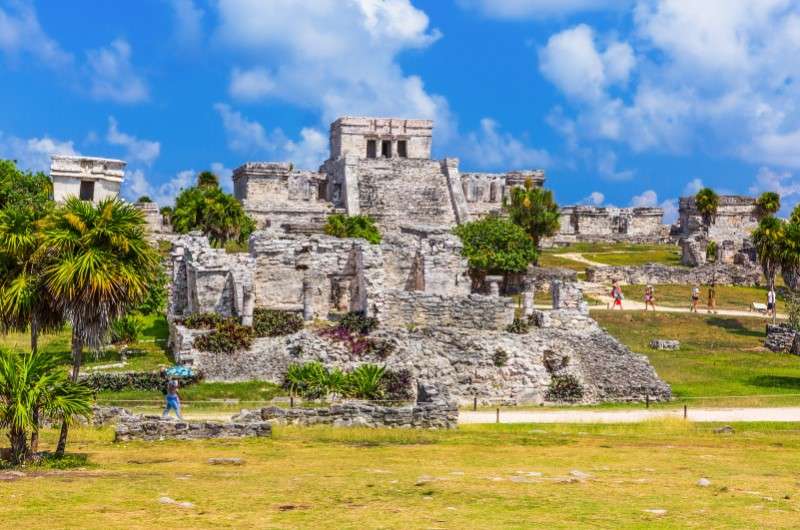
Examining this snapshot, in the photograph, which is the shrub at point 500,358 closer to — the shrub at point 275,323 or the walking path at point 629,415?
the walking path at point 629,415

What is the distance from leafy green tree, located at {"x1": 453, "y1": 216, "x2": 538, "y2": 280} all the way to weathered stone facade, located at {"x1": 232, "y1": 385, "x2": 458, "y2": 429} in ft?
97.6

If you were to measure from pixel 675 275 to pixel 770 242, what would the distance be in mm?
14146

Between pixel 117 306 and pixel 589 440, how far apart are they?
10574mm

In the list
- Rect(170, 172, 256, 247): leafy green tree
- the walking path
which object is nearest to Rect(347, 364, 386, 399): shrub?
the walking path

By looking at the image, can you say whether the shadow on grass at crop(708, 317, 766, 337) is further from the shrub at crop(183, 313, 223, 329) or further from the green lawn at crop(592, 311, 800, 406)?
the shrub at crop(183, 313, 223, 329)

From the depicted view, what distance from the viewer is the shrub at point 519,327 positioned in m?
38.6

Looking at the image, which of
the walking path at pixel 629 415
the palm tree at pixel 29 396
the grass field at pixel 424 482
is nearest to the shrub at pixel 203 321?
the walking path at pixel 629 415

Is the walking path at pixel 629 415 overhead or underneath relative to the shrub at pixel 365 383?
underneath

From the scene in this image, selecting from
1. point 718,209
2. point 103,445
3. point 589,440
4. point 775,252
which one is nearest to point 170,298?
point 103,445

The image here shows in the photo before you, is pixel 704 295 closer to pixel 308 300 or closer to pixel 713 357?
pixel 713 357

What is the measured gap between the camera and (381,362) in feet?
118

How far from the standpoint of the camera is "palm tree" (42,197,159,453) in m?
22.8

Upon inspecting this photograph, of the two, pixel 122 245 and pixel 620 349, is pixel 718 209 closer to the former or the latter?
pixel 620 349

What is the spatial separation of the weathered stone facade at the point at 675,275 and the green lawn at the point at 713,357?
13.2m
